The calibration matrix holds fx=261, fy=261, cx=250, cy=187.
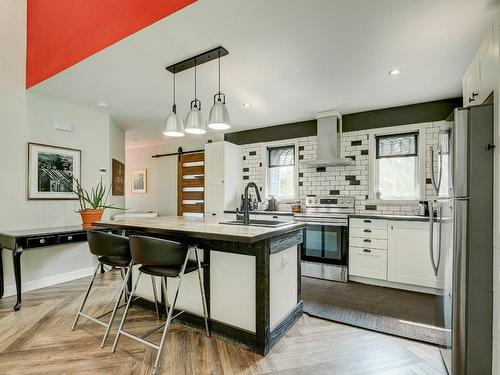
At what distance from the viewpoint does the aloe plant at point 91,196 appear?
145 inches

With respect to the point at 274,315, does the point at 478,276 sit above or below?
above

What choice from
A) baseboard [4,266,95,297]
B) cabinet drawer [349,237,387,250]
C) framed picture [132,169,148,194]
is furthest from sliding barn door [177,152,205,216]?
cabinet drawer [349,237,387,250]

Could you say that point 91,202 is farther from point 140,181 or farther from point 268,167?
point 140,181

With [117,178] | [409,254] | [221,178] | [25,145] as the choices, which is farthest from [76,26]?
[409,254]

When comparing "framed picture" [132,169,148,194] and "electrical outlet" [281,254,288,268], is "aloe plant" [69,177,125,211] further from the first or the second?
"framed picture" [132,169,148,194]

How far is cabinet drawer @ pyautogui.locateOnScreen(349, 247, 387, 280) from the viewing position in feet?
11.3

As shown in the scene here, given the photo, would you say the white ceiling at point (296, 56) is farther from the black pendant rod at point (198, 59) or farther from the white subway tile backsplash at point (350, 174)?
the white subway tile backsplash at point (350, 174)

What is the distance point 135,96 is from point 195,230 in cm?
240

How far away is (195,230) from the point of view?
79.4 inches

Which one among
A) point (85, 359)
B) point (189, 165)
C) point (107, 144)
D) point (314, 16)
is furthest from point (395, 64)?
point (189, 165)

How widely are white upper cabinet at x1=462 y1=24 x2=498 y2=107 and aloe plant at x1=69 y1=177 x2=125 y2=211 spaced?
4.16 m

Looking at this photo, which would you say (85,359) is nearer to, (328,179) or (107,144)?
(107,144)

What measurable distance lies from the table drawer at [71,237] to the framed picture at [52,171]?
75cm

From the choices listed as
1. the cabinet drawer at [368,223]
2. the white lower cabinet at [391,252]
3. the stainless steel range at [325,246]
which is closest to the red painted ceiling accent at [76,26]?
the stainless steel range at [325,246]
